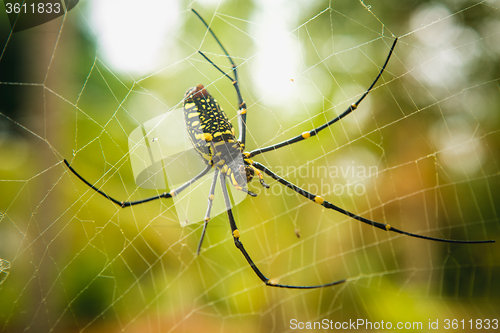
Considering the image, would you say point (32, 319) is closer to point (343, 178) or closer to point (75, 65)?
point (75, 65)
